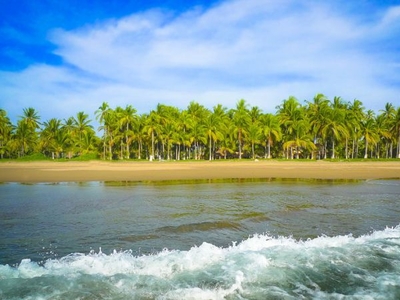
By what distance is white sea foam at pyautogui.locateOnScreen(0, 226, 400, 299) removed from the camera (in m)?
4.37

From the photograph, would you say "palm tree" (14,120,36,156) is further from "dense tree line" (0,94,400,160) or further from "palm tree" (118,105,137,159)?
"palm tree" (118,105,137,159)

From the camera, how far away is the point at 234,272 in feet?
16.4

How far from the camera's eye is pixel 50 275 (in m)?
4.80

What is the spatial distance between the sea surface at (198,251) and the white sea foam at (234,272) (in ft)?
0.05

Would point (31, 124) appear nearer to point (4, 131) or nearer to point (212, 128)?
point (4, 131)

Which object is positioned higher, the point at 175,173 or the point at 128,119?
the point at 128,119

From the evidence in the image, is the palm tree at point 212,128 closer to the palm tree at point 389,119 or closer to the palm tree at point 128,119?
the palm tree at point 128,119

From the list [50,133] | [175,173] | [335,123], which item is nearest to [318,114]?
[335,123]

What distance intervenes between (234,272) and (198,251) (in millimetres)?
969

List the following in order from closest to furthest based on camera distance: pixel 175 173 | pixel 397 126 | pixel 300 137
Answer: pixel 175 173
pixel 300 137
pixel 397 126

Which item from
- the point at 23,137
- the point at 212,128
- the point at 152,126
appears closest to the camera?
the point at 152,126

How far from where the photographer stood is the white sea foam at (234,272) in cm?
437

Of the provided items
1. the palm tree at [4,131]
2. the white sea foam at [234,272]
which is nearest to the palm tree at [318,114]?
the white sea foam at [234,272]

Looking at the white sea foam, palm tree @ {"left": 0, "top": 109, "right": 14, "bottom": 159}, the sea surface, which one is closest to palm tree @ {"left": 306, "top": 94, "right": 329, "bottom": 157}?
the sea surface
